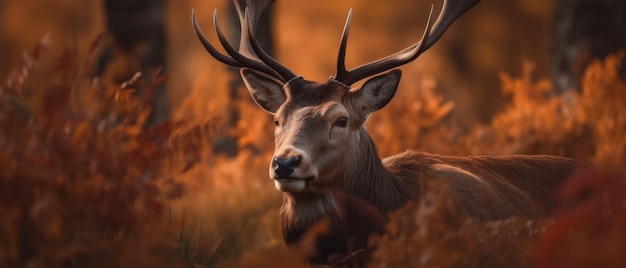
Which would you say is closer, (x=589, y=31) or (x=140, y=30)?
(x=589, y=31)

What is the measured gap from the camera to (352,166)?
224 inches

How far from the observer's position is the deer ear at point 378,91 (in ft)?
19.4

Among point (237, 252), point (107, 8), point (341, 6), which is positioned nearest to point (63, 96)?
point (237, 252)

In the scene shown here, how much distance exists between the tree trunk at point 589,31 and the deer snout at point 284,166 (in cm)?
671

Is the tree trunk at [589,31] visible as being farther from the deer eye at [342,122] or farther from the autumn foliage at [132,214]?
the deer eye at [342,122]

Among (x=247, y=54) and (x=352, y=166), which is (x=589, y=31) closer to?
(x=247, y=54)

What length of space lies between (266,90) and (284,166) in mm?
1202

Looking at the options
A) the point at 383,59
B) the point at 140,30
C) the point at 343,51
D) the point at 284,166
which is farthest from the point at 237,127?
the point at 284,166

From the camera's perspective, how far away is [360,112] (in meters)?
5.89

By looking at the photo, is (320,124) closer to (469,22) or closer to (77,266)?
(77,266)

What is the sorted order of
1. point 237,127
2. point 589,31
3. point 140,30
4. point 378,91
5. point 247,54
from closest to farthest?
point 378,91 → point 247,54 → point 237,127 → point 589,31 → point 140,30

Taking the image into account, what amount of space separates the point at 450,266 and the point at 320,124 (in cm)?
169

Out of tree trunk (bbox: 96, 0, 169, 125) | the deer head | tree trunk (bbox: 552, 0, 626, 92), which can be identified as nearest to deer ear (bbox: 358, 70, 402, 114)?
the deer head

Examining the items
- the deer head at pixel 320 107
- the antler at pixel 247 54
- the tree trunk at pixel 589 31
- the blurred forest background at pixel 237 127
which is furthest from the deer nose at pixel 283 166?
the tree trunk at pixel 589 31
